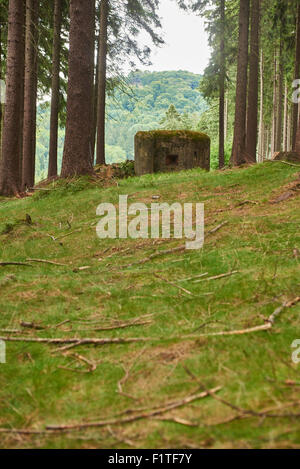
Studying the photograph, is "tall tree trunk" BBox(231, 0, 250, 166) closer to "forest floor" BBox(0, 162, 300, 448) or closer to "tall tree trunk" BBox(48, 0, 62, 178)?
"tall tree trunk" BBox(48, 0, 62, 178)

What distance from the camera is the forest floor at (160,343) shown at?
1.75 m

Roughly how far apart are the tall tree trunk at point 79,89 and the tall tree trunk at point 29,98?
490 centimetres

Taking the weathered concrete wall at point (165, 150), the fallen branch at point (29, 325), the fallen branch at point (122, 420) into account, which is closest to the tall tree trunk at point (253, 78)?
the weathered concrete wall at point (165, 150)

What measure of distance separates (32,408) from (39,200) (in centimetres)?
682

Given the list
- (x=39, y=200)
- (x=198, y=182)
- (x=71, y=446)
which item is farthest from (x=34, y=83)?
(x=71, y=446)

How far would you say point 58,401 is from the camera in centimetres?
207

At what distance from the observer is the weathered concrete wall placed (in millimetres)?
12664

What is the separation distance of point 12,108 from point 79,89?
109 inches

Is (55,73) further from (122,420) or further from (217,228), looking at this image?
(122,420)

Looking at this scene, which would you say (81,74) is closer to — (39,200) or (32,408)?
(39,200)

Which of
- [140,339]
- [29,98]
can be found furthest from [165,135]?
[140,339]

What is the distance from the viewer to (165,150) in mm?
12781

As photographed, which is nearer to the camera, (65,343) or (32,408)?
(32,408)
